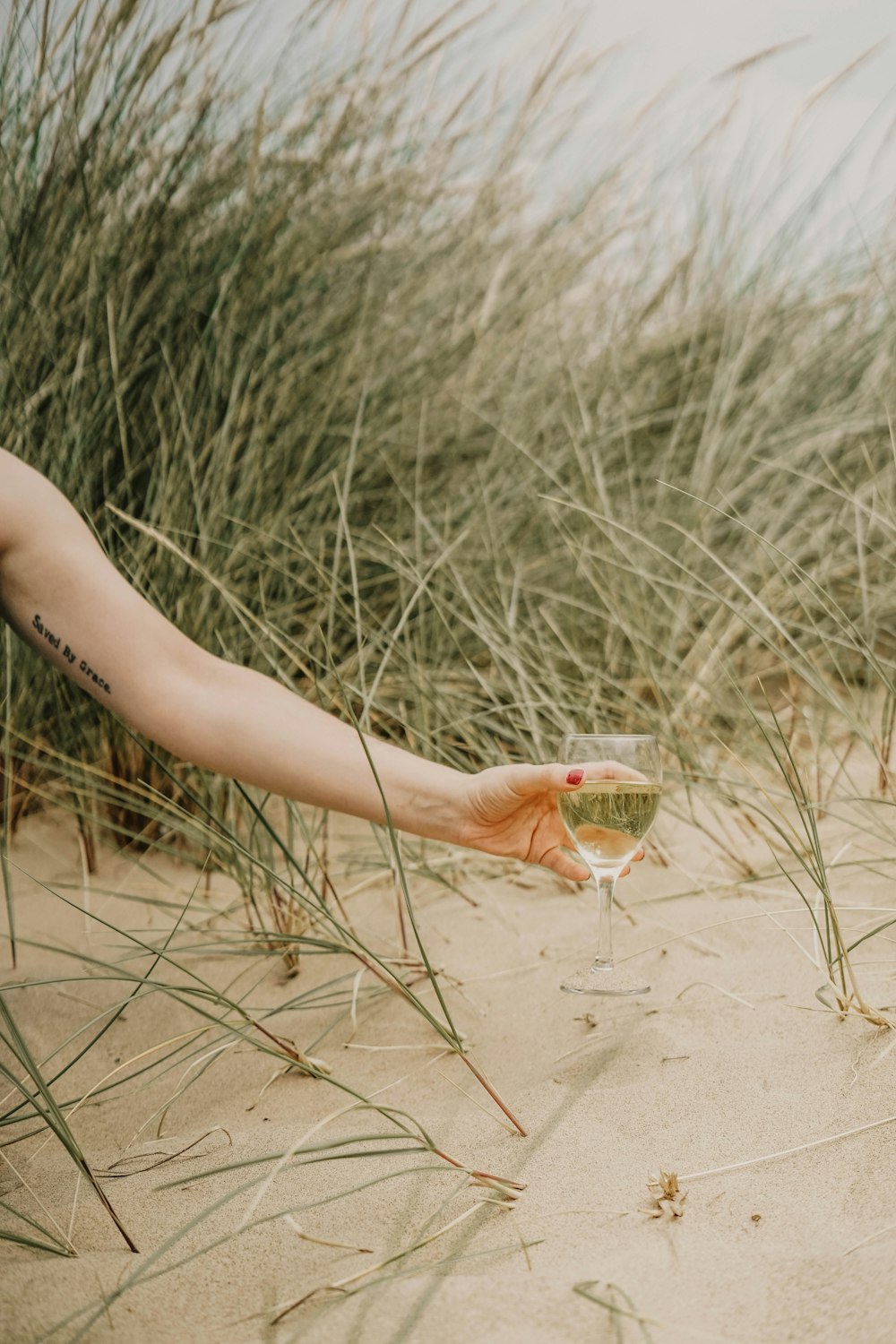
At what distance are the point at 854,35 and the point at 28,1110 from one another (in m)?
3.18

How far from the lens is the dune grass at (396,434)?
1835 mm

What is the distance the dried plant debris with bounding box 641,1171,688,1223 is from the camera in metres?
0.86

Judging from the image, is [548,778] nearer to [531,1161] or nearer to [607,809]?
[607,809]

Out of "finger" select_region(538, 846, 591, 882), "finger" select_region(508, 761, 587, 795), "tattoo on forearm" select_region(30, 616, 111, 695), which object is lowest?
"finger" select_region(538, 846, 591, 882)

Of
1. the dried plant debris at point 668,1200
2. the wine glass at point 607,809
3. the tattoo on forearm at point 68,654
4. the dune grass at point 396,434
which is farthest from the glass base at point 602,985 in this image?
the tattoo on forearm at point 68,654

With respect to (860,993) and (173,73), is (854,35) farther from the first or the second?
(860,993)

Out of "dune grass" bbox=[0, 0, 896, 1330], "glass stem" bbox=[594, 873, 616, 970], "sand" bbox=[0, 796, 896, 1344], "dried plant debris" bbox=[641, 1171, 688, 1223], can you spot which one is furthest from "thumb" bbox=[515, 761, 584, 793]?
"dune grass" bbox=[0, 0, 896, 1330]

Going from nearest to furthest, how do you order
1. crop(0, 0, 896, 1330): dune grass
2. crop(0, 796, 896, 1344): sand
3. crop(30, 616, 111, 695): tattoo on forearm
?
crop(0, 796, 896, 1344): sand < crop(30, 616, 111, 695): tattoo on forearm < crop(0, 0, 896, 1330): dune grass

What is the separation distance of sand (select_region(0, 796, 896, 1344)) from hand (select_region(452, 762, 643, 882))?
194 millimetres

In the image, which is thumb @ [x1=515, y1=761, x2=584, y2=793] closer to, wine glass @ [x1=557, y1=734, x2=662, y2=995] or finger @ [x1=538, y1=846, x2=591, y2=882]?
wine glass @ [x1=557, y1=734, x2=662, y2=995]

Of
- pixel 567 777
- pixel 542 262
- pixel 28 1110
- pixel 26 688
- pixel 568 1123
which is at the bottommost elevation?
pixel 28 1110

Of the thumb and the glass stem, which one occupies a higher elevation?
the thumb

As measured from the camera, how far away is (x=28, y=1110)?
1.21 meters

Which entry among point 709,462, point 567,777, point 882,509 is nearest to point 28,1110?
point 567,777
